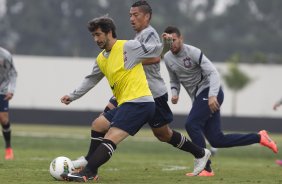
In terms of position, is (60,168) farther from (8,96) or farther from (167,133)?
(8,96)

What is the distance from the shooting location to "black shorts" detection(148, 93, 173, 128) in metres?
11.6

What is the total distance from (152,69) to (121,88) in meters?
1.15

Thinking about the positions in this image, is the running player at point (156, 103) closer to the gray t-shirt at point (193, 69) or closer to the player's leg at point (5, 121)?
the gray t-shirt at point (193, 69)

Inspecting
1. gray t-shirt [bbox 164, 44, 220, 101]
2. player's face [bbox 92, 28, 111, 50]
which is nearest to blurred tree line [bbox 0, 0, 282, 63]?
gray t-shirt [bbox 164, 44, 220, 101]

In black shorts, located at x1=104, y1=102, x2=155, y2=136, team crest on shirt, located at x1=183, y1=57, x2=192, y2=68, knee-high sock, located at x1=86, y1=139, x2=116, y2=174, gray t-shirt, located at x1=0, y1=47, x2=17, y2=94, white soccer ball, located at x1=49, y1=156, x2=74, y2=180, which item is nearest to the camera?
knee-high sock, located at x1=86, y1=139, x2=116, y2=174

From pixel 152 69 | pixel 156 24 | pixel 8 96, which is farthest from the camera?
pixel 156 24

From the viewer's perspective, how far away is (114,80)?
10453 mm

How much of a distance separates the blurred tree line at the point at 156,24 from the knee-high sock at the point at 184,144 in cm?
6769

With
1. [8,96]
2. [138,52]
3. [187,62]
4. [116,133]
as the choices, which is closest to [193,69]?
[187,62]

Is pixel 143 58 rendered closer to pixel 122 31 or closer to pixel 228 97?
pixel 228 97

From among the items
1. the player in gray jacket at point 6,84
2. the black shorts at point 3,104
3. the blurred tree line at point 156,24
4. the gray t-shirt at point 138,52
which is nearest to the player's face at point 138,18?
the gray t-shirt at point 138,52

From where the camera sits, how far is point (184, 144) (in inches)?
473

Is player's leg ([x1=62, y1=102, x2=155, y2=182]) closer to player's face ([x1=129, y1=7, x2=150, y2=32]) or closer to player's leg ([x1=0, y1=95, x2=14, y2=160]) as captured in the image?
player's face ([x1=129, y1=7, x2=150, y2=32])

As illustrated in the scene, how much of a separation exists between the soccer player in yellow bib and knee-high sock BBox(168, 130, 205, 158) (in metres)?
1.56
